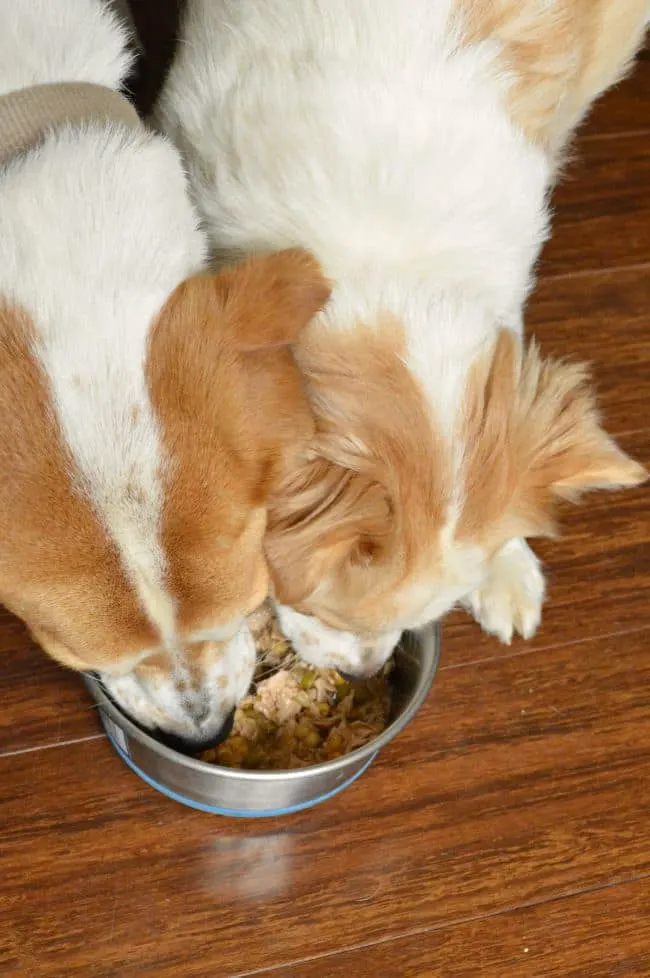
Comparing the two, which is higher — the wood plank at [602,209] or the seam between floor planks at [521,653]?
the wood plank at [602,209]

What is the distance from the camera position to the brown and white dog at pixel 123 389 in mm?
1007

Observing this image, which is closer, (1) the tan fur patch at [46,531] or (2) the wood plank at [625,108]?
(1) the tan fur patch at [46,531]

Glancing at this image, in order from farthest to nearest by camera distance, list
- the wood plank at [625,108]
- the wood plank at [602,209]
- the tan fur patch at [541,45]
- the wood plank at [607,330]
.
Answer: the wood plank at [625,108] < the wood plank at [602,209] < the wood plank at [607,330] < the tan fur patch at [541,45]

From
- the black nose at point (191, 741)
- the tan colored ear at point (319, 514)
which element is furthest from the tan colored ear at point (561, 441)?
the black nose at point (191, 741)

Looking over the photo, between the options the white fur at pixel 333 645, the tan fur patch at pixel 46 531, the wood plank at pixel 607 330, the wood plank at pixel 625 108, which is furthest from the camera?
the wood plank at pixel 625 108

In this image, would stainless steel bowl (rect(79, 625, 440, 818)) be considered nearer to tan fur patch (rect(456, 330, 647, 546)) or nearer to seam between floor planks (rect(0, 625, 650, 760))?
seam between floor planks (rect(0, 625, 650, 760))

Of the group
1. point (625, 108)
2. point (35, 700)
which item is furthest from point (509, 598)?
point (625, 108)

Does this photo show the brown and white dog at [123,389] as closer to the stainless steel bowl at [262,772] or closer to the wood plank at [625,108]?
Result: the stainless steel bowl at [262,772]

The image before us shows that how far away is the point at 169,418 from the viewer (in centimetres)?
105

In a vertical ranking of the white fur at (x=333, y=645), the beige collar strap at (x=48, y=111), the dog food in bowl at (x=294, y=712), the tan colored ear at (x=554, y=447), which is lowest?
the dog food in bowl at (x=294, y=712)

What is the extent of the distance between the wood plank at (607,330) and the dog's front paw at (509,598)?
1.43ft

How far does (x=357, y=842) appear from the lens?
1715mm

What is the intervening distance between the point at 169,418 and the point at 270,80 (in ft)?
1.93

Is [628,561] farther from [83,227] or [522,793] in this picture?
[83,227]
